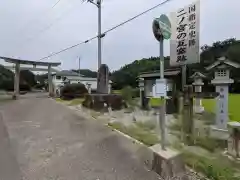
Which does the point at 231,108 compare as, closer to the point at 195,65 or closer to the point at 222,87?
the point at 222,87

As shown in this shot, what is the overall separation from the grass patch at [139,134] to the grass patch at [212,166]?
1.59 m

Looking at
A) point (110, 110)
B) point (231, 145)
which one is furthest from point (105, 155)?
point (110, 110)

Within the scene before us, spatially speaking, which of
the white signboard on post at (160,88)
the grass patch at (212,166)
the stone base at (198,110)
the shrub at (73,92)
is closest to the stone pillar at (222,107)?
the grass patch at (212,166)

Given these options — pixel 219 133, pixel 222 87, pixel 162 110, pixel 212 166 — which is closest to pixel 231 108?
pixel 222 87

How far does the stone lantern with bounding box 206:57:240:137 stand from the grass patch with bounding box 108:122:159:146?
2074 millimetres

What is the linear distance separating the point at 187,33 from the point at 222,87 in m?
2.18

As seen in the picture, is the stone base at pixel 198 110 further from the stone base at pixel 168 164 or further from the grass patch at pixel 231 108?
the stone base at pixel 168 164

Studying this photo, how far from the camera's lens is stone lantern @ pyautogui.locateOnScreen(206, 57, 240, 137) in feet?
28.0

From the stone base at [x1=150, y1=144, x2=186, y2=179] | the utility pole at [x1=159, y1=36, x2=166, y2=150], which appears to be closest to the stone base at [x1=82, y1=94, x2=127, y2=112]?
the utility pole at [x1=159, y1=36, x2=166, y2=150]

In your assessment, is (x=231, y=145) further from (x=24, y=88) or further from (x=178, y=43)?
(x=24, y=88)

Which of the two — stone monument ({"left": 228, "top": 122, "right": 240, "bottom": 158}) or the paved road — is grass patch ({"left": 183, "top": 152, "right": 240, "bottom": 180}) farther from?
the paved road

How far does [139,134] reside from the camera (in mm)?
8469

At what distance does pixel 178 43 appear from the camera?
1000cm

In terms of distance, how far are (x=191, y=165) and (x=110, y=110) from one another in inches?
435
